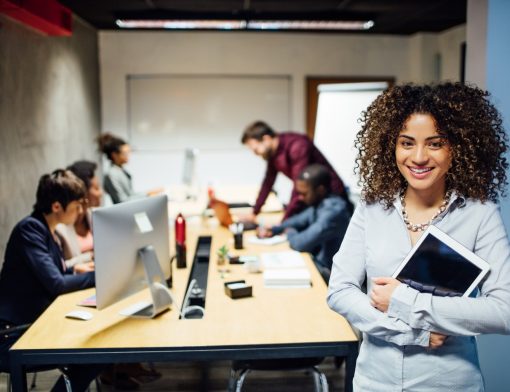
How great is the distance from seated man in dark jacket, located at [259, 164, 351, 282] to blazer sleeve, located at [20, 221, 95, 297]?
1.34 m

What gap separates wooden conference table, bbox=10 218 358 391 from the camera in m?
1.91

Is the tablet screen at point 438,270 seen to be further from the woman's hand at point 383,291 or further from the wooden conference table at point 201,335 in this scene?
the wooden conference table at point 201,335

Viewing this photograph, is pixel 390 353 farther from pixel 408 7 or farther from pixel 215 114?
pixel 215 114

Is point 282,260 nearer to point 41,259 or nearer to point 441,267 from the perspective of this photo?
point 41,259

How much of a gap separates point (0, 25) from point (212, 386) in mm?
3039

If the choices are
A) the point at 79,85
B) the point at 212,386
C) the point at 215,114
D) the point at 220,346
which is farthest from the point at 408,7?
the point at 220,346

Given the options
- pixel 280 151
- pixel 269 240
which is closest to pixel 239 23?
pixel 280 151

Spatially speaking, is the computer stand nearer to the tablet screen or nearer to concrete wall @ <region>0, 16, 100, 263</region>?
the tablet screen

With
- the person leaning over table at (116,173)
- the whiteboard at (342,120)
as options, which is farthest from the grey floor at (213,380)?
the whiteboard at (342,120)

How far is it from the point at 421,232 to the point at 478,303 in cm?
23

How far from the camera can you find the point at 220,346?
75.6 inches

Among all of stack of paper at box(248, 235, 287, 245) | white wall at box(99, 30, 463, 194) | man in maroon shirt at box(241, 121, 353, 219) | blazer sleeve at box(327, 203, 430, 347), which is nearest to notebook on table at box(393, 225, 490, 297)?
blazer sleeve at box(327, 203, 430, 347)

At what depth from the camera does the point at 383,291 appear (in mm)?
1347

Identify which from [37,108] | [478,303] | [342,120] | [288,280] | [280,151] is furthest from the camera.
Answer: [342,120]
